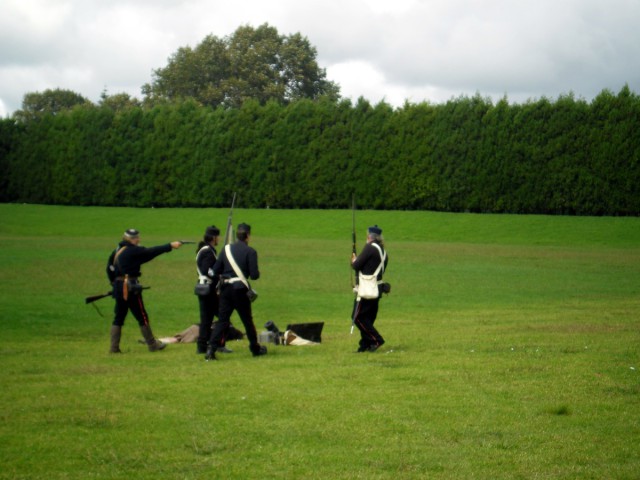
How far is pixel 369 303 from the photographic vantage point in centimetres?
1525

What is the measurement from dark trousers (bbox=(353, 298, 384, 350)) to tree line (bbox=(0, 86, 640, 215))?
36.0 meters

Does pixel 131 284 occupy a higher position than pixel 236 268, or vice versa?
pixel 236 268

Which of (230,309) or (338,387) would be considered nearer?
(338,387)

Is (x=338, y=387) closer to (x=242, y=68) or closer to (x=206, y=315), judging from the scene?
(x=206, y=315)

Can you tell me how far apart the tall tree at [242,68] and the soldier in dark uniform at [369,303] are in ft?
223

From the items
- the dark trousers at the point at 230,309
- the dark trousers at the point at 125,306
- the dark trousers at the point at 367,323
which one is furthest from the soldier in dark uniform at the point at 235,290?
the dark trousers at the point at 367,323

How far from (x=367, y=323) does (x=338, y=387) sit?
11.5 ft

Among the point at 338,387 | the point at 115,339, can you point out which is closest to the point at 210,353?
the point at 115,339

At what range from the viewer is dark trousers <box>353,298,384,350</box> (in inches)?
593

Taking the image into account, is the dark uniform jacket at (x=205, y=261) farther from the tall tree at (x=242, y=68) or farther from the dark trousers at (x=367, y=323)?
the tall tree at (x=242, y=68)

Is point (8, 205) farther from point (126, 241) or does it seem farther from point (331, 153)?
point (126, 241)

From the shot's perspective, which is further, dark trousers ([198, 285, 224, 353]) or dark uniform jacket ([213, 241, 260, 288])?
dark trousers ([198, 285, 224, 353])

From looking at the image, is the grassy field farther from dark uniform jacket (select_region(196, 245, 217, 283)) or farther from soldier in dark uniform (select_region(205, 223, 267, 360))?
dark uniform jacket (select_region(196, 245, 217, 283))

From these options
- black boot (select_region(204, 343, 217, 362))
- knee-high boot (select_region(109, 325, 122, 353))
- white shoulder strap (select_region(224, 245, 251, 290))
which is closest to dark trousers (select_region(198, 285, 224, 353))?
black boot (select_region(204, 343, 217, 362))
